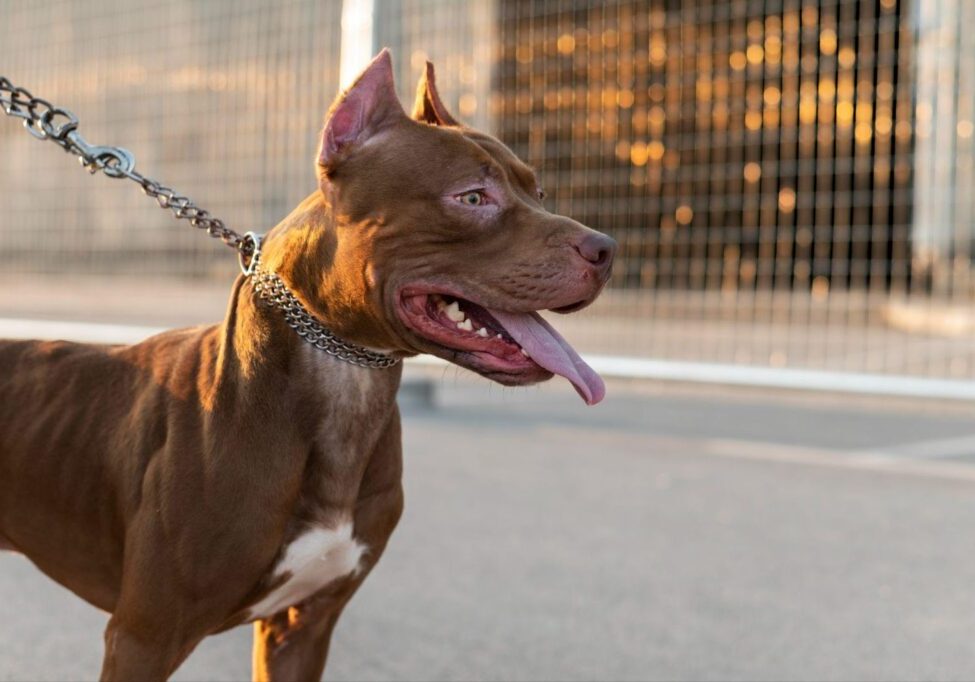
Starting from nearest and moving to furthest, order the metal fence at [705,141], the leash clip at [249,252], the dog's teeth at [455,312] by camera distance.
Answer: the dog's teeth at [455,312] < the leash clip at [249,252] < the metal fence at [705,141]

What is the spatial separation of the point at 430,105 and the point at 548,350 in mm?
578

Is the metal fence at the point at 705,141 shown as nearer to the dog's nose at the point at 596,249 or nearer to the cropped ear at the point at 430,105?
the cropped ear at the point at 430,105

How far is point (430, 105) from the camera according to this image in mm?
2344

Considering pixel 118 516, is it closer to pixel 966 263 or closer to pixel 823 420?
pixel 823 420

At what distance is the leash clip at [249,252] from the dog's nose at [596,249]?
60 cm

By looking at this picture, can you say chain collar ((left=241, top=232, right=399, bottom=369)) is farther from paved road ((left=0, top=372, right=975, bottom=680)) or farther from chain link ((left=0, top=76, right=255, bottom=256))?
paved road ((left=0, top=372, right=975, bottom=680))

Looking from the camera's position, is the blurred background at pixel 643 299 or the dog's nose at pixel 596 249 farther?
the blurred background at pixel 643 299

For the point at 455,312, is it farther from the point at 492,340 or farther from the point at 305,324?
the point at 305,324

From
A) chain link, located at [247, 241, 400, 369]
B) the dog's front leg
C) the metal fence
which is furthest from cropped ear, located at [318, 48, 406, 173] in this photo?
the metal fence

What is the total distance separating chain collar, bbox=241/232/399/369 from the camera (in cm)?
212

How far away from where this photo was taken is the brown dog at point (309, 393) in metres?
2.00

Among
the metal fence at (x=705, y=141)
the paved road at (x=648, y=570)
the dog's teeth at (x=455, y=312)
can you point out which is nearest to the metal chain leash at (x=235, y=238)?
the dog's teeth at (x=455, y=312)

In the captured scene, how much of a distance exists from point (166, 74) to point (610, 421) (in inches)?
207

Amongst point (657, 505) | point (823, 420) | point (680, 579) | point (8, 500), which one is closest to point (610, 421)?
point (823, 420)
